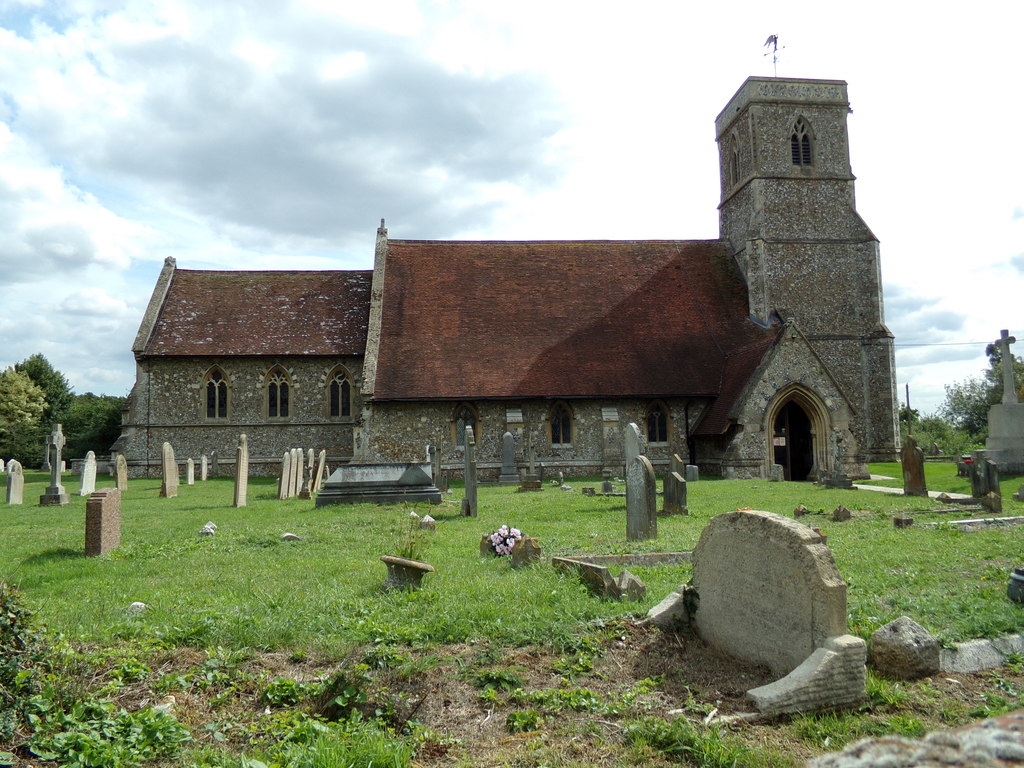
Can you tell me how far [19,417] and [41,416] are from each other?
4.37 metres

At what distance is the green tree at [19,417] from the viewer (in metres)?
48.8

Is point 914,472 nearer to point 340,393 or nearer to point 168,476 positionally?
point 168,476

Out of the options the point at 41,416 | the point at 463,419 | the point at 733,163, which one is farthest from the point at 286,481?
the point at 41,416

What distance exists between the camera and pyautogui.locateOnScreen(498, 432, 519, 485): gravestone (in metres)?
22.2

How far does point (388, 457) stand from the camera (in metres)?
24.7

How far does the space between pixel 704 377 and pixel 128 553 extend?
805 inches

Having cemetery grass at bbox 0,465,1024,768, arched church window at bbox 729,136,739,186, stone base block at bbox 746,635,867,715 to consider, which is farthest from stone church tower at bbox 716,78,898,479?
stone base block at bbox 746,635,867,715

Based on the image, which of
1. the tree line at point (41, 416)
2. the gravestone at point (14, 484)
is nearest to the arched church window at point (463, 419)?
the gravestone at point (14, 484)

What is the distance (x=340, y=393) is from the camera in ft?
94.7

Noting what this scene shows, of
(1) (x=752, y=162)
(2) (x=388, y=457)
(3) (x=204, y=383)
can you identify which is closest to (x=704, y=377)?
(1) (x=752, y=162)

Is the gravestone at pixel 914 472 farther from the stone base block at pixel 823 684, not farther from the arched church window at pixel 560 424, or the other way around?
the stone base block at pixel 823 684

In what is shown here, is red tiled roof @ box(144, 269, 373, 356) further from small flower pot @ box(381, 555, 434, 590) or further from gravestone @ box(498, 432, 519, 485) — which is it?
small flower pot @ box(381, 555, 434, 590)

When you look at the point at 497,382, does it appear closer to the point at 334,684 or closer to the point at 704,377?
the point at 704,377

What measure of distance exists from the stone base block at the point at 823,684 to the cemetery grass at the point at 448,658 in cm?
9
